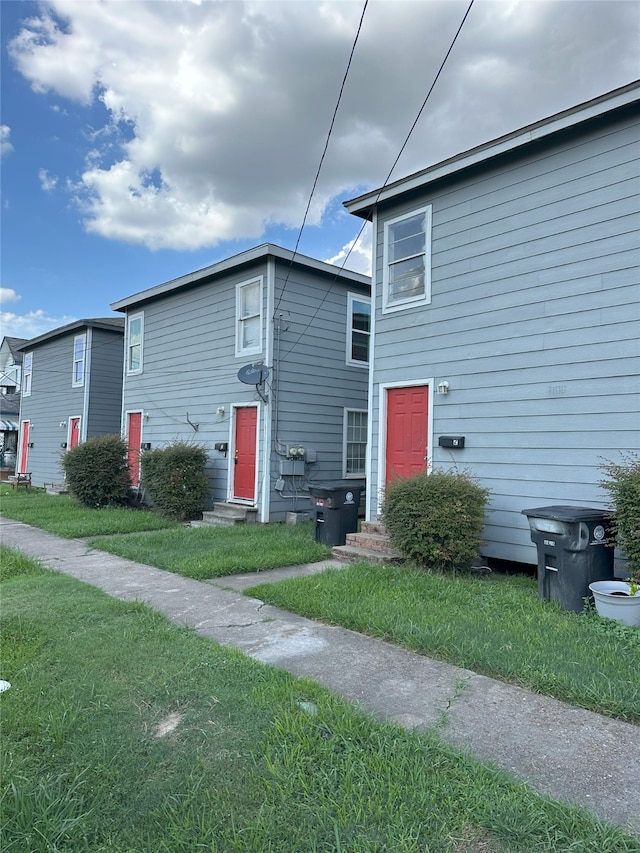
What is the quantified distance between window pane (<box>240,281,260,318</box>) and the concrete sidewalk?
6502 millimetres

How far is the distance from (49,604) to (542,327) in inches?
237

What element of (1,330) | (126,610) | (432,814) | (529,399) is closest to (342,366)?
(529,399)

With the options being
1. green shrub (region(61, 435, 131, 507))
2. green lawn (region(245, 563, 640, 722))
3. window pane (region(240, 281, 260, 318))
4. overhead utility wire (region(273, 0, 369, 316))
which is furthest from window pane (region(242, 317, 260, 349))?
green lawn (region(245, 563, 640, 722))

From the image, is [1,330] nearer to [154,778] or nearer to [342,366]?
[342,366]

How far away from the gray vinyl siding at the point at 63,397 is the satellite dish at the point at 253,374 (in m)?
8.45

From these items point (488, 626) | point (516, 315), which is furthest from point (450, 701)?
point (516, 315)

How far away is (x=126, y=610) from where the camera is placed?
4613 millimetres

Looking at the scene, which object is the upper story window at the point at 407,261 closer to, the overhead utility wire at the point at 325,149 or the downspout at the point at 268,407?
the overhead utility wire at the point at 325,149

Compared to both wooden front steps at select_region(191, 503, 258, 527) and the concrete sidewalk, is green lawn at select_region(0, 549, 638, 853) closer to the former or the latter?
the concrete sidewalk

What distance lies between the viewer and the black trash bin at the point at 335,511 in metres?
7.87

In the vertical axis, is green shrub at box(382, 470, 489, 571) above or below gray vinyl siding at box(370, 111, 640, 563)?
below

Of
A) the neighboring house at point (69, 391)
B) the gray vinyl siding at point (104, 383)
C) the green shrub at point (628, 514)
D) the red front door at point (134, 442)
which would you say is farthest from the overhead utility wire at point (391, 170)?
the gray vinyl siding at point (104, 383)

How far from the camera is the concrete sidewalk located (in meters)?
2.32

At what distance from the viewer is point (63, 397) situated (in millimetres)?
17703
